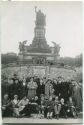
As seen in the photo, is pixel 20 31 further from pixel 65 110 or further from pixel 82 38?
pixel 65 110

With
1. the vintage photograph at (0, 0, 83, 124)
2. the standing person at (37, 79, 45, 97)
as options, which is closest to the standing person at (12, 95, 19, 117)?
the vintage photograph at (0, 0, 83, 124)

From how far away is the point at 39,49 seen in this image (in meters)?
1.24

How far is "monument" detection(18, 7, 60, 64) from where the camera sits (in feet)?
4.07

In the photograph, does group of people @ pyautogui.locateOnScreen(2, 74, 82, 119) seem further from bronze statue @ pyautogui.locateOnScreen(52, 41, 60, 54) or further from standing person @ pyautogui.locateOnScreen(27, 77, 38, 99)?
bronze statue @ pyautogui.locateOnScreen(52, 41, 60, 54)

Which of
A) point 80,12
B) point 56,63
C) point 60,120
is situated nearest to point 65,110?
point 60,120

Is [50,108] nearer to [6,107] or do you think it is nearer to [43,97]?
[43,97]

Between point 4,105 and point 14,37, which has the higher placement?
point 14,37

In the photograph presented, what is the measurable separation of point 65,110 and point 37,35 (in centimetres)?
39

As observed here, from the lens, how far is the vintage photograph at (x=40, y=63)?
123 centimetres

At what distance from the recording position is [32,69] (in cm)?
124

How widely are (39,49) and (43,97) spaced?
23cm

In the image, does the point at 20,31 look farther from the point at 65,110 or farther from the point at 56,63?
the point at 65,110

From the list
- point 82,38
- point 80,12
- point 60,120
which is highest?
point 80,12

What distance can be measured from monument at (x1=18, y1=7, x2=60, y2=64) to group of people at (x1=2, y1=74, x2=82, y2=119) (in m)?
0.09
